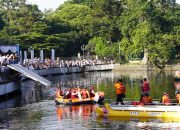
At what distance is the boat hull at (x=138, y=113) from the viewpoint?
3781 centimetres

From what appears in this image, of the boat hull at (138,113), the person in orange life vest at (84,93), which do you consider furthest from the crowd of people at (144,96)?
the person in orange life vest at (84,93)

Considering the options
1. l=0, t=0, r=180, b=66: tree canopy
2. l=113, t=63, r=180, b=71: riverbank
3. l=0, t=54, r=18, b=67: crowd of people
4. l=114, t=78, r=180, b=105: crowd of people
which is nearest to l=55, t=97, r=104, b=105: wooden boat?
l=114, t=78, r=180, b=105: crowd of people

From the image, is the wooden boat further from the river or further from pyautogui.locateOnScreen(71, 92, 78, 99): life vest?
the river

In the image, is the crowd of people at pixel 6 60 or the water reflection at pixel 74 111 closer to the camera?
the water reflection at pixel 74 111

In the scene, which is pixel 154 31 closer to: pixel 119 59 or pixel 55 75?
pixel 119 59

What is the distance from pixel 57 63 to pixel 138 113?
6393cm

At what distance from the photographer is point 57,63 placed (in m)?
102

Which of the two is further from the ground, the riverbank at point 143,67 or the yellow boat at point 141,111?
the riverbank at point 143,67

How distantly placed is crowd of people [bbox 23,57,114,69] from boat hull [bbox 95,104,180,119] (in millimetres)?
44618

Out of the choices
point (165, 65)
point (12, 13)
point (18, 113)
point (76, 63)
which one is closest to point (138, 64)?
point (165, 65)

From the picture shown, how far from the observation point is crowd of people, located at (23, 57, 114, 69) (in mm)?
90625

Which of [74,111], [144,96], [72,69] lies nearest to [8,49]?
[74,111]

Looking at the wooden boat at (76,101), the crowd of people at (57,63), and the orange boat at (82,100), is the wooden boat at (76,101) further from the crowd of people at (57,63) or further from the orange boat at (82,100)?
the crowd of people at (57,63)

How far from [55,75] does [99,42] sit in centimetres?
2877
